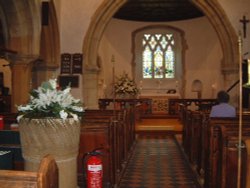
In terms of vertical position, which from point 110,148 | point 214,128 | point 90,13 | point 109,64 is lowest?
point 110,148

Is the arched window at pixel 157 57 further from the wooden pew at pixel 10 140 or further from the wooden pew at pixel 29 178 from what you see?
the wooden pew at pixel 29 178

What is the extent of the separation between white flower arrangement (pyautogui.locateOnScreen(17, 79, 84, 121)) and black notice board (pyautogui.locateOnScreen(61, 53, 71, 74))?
7.86 m

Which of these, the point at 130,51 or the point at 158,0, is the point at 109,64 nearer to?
the point at 130,51

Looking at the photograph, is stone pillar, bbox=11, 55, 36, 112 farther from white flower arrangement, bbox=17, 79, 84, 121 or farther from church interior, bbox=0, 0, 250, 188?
white flower arrangement, bbox=17, 79, 84, 121

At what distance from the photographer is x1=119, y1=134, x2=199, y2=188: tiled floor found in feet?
16.3

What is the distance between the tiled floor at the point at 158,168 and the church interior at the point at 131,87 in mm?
17

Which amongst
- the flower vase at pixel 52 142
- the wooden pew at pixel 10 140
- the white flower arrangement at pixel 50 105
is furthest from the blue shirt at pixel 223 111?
the flower vase at pixel 52 142

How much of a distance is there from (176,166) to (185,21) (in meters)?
11.6

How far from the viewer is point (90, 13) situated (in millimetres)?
10867

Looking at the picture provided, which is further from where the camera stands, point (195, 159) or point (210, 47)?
point (210, 47)

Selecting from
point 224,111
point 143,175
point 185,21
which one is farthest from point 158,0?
point 143,175

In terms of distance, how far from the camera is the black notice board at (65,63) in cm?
1076

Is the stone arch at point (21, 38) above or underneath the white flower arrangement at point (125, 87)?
above

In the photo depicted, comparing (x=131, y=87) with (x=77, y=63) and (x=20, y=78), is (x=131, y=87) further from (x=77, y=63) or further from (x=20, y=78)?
(x=20, y=78)
